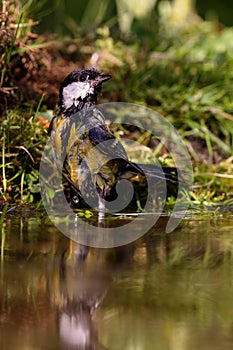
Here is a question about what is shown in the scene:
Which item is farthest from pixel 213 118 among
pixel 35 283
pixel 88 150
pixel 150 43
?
pixel 35 283

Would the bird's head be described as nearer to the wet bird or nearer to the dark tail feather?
the wet bird

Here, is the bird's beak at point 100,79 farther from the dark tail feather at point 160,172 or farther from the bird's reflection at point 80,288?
the bird's reflection at point 80,288

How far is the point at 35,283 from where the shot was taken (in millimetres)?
2297

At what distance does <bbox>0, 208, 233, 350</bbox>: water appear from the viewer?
1853 millimetres

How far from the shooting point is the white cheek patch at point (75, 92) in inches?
141

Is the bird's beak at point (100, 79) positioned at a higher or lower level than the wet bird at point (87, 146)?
higher

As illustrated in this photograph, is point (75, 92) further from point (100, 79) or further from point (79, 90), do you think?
point (100, 79)

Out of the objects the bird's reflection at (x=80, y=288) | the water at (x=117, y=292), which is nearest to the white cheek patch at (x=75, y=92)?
the water at (x=117, y=292)

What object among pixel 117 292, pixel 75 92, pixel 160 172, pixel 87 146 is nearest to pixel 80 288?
pixel 117 292

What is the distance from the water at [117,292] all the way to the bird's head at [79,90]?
2.40 feet

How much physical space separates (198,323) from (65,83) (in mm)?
1954

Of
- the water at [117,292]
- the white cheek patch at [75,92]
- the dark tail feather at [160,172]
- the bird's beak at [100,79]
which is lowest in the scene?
the water at [117,292]

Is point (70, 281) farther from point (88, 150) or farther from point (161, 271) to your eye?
point (88, 150)

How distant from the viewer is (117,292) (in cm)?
224
